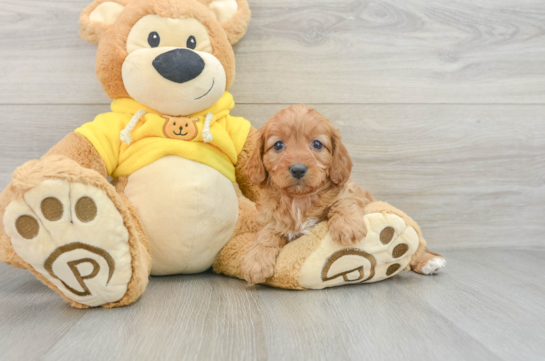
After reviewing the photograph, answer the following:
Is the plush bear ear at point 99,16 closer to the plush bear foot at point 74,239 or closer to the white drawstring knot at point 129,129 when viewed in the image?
the white drawstring knot at point 129,129

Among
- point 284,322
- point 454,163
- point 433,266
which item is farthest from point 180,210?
point 454,163

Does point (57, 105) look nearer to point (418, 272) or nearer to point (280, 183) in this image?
point (280, 183)

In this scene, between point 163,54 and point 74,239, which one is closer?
point 74,239

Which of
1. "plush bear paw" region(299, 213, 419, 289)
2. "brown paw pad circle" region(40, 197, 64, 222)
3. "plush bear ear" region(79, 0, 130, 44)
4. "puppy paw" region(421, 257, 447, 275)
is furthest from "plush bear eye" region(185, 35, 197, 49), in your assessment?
"puppy paw" region(421, 257, 447, 275)

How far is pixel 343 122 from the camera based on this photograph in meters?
1.82

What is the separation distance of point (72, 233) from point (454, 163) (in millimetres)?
1632

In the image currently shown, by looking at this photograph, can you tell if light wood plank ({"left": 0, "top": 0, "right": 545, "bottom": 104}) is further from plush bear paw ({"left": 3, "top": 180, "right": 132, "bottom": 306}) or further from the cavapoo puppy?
plush bear paw ({"left": 3, "top": 180, "right": 132, "bottom": 306})

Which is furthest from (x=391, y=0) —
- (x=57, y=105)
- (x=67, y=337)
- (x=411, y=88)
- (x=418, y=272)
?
(x=67, y=337)

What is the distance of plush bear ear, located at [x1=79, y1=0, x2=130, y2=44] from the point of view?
1.47m

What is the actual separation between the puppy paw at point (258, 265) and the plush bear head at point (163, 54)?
1.81 feet

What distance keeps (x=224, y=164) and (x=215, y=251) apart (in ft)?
1.05

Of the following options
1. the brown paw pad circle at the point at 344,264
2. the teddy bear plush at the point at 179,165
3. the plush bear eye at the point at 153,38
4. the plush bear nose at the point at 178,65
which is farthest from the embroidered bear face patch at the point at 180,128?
the brown paw pad circle at the point at 344,264

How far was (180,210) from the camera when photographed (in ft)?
4.36

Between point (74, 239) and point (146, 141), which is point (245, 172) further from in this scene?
point (74, 239)
